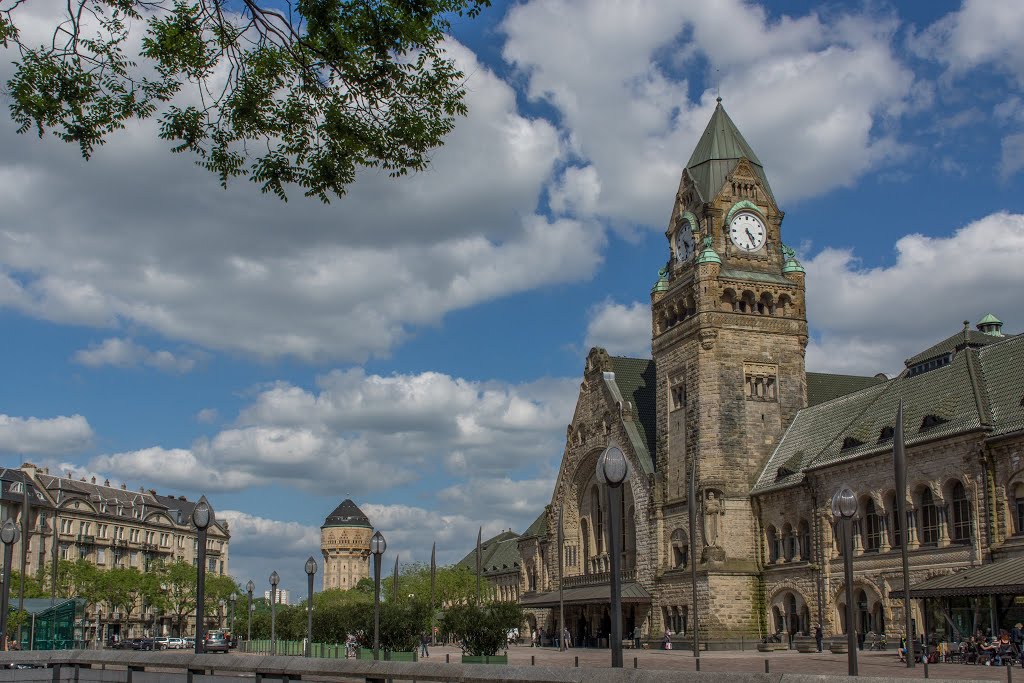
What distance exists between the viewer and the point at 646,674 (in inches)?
448

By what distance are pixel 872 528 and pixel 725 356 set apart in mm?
15867

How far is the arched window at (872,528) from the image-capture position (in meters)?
53.6

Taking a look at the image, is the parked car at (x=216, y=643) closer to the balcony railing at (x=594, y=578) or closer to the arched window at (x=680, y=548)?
the balcony railing at (x=594, y=578)

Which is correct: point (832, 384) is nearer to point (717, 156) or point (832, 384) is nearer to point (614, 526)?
point (717, 156)

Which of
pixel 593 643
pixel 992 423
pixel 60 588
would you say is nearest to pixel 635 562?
pixel 593 643

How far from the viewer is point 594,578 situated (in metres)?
79.8

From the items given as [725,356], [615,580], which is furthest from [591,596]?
[615,580]

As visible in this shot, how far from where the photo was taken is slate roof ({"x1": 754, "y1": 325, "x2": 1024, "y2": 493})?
1901 inches

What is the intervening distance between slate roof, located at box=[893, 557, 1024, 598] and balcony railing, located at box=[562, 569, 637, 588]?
1148 inches

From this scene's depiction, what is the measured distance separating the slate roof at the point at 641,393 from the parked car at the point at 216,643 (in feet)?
99.6

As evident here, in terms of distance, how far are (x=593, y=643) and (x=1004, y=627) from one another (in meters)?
38.4

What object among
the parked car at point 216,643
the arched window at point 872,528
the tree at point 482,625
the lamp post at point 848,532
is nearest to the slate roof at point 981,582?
the arched window at point 872,528

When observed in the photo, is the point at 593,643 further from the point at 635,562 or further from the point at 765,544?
the point at 765,544

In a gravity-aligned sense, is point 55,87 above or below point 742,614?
above
